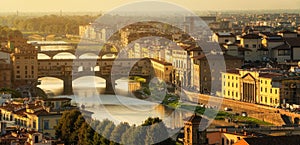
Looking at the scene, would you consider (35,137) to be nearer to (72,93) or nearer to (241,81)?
(241,81)

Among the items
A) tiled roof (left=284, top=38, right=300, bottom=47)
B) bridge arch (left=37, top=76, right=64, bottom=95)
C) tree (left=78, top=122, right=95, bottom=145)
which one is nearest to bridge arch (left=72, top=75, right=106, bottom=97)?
bridge arch (left=37, top=76, right=64, bottom=95)

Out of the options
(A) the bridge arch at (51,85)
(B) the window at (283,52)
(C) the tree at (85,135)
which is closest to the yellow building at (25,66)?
(A) the bridge arch at (51,85)

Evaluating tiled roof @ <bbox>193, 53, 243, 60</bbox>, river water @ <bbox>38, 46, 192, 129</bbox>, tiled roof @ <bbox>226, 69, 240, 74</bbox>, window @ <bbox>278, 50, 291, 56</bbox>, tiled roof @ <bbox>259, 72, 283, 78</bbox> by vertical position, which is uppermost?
window @ <bbox>278, 50, 291, 56</bbox>

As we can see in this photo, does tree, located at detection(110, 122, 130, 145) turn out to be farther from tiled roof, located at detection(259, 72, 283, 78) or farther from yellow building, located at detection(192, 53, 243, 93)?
yellow building, located at detection(192, 53, 243, 93)

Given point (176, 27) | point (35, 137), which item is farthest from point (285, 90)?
point (176, 27)

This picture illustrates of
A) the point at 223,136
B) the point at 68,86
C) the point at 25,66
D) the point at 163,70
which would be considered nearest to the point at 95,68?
the point at 25,66

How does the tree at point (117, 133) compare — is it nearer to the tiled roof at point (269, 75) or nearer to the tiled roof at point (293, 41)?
the tiled roof at point (269, 75)
